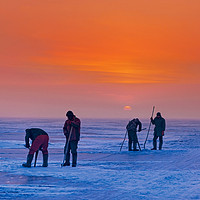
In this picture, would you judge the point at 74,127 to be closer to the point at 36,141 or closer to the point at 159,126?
the point at 36,141

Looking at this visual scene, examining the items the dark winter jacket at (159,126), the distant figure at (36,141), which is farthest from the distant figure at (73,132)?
the dark winter jacket at (159,126)

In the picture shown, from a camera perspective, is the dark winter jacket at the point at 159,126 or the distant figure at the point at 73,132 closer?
the distant figure at the point at 73,132

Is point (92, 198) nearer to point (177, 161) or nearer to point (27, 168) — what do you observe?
point (27, 168)

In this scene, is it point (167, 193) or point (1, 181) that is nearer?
point (167, 193)

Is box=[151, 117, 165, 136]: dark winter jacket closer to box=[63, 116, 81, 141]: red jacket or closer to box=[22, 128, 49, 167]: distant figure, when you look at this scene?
box=[63, 116, 81, 141]: red jacket

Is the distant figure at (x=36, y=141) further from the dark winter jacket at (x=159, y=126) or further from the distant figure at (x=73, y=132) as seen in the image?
the dark winter jacket at (x=159, y=126)

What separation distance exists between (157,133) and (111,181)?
11099 millimetres

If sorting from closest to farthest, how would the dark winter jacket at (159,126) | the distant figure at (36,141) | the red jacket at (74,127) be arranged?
the distant figure at (36,141) → the red jacket at (74,127) → the dark winter jacket at (159,126)

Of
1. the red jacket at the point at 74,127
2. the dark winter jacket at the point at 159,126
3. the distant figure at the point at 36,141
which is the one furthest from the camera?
Answer: the dark winter jacket at the point at 159,126

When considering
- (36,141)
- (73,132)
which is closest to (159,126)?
(73,132)

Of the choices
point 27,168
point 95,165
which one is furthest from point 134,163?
point 27,168

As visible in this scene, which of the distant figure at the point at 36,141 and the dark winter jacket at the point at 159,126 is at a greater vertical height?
the dark winter jacket at the point at 159,126

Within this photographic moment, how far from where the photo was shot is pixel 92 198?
8523 millimetres

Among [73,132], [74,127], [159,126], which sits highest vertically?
[159,126]
